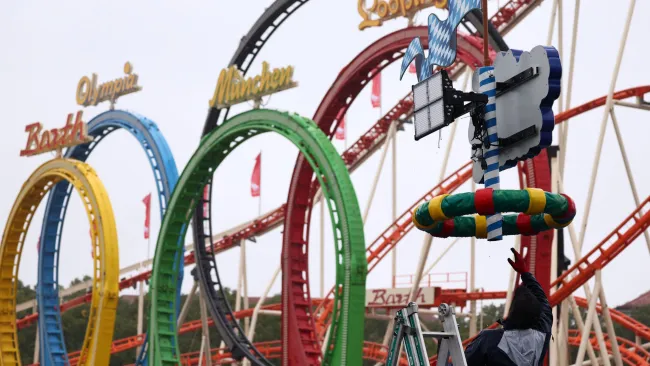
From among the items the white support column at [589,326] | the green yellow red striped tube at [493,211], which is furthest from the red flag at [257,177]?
the green yellow red striped tube at [493,211]

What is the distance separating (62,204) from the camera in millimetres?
22750

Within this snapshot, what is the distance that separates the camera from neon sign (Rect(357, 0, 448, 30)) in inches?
628

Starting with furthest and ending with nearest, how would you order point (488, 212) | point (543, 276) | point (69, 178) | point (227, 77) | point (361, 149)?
point (361, 149) < point (69, 178) < point (227, 77) < point (543, 276) < point (488, 212)

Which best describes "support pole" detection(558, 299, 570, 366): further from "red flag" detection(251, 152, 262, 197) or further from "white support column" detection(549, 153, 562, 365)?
"red flag" detection(251, 152, 262, 197)

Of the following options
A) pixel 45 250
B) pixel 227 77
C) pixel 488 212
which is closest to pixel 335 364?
pixel 227 77

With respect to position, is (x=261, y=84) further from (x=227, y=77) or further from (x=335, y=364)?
(x=335, y=364)

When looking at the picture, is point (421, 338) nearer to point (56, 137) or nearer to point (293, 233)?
point (293, 233)

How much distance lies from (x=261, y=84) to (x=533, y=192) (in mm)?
10807

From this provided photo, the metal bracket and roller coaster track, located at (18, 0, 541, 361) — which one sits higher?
roller coaster track, located at (18, 0, 541, 361)

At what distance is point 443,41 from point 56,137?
15517mm

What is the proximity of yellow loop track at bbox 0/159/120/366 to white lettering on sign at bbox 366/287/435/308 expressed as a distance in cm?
435

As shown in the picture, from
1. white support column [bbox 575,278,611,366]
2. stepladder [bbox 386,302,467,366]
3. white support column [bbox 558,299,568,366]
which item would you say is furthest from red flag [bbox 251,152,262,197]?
stepladder [bbox 386,302,467,366]

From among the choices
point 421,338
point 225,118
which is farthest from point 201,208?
point 421,338

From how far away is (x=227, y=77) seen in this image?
18.0 metres
